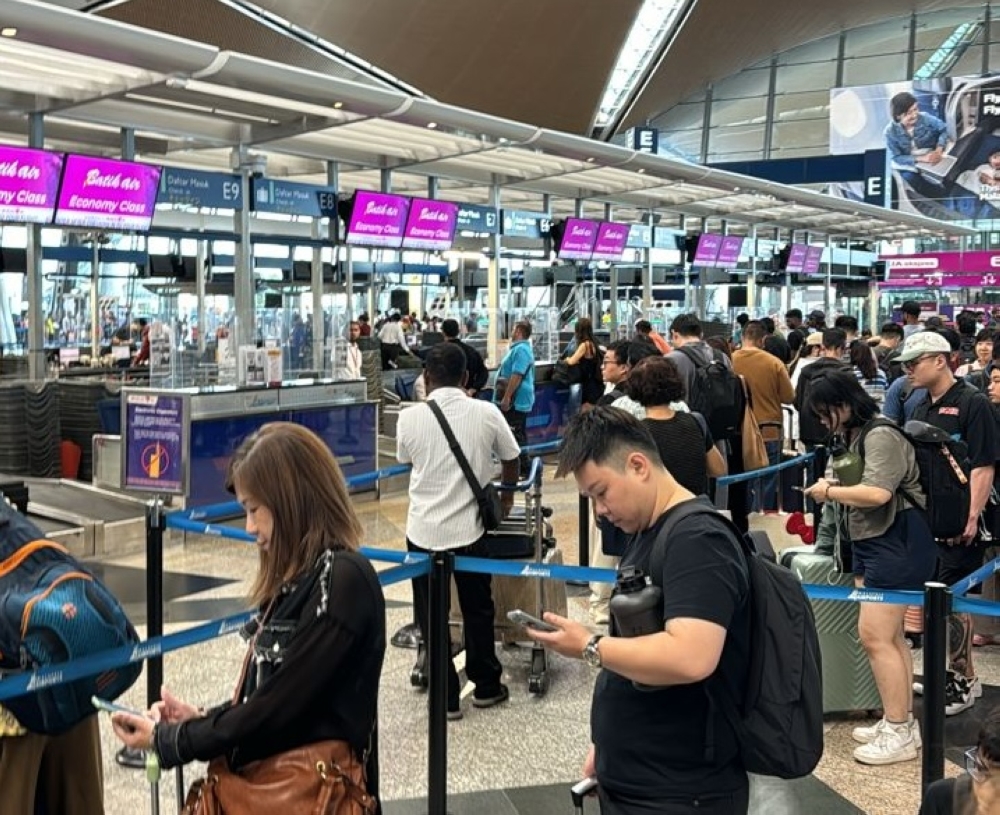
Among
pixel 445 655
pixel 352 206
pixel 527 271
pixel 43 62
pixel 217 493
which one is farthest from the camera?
pixel 527 271

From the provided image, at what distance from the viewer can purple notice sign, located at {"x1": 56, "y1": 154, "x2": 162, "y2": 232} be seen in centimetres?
966

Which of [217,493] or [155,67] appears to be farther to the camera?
[217,493]

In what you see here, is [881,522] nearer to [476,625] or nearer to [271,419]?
[476,625]

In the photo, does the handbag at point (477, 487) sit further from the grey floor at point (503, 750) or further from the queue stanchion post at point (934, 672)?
the queue stanchion post at point (934, 672)

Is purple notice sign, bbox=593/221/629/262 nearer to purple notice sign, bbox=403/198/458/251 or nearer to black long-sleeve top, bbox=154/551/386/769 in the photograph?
purple notice sign, bbox=403/198/458/251

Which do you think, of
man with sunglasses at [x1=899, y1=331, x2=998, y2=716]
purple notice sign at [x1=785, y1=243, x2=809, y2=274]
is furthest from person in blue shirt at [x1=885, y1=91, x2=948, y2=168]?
man with sunglasses at [x1=899, y1=331, x2=998, y2=716]

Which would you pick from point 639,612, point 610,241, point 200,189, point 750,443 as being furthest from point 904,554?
point 610,241

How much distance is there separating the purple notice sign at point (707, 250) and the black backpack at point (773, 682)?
1949 centimetres

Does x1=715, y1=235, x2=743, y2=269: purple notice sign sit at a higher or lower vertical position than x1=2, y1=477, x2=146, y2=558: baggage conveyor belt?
higher

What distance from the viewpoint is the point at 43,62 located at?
8461 millimetres

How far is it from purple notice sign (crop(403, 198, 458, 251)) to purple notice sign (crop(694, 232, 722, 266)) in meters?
7.97

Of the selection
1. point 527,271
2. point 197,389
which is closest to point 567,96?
point 527,271

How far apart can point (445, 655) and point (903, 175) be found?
45228 mm

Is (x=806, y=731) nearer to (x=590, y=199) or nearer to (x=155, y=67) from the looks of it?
(x=155, y=67)
